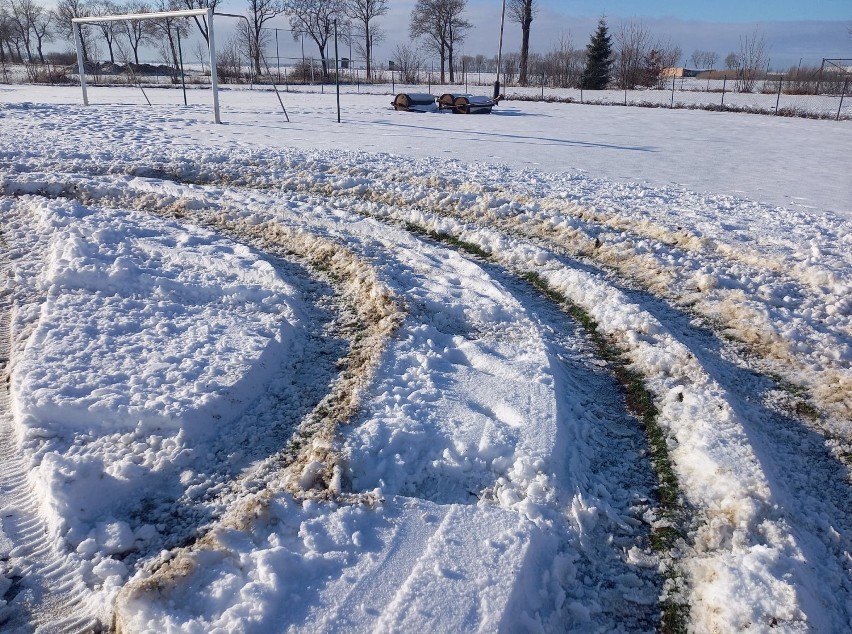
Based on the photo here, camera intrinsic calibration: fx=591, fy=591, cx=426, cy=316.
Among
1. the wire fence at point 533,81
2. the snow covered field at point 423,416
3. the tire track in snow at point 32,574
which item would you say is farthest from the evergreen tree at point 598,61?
the tire track in snow at point 32,574

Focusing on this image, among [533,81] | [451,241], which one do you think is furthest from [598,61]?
[451,241]

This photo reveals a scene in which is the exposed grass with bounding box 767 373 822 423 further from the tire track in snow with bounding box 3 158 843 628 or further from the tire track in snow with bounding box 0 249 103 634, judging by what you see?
the tire track in snow with bounding box 0 249 103 634

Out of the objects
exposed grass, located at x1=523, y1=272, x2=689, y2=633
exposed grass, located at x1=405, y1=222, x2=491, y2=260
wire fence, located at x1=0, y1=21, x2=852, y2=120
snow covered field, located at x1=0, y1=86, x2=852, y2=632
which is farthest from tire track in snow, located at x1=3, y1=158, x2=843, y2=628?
wire fence, located at x1=0, y1=21, x2=852, y2=120

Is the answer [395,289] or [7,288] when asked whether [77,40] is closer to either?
[7,288]

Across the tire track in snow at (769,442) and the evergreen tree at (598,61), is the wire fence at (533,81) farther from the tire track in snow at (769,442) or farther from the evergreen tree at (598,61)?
A: the tire track in snow at (769,442)

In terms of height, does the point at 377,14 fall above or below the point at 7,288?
above

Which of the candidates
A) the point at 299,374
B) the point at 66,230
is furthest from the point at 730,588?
the point at 66,230

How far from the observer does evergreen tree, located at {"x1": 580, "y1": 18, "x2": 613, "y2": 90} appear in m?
41.4

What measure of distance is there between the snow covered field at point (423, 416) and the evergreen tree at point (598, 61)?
3737 centimetres

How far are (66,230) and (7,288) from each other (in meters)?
1.50

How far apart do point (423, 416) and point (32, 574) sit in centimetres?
217

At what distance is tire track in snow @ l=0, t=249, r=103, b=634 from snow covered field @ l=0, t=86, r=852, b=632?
1 cm

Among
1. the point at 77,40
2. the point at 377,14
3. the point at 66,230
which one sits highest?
the point at 377,14

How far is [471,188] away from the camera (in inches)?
385
